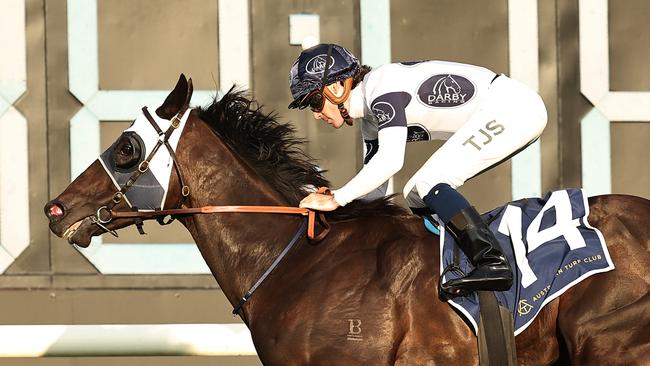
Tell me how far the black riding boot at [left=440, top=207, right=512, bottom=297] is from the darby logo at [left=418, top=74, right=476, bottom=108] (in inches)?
20.4

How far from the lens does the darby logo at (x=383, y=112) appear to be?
436 centimetres

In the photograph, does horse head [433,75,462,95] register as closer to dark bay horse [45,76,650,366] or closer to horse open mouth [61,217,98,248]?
dark bay horse [45,76,650,366]

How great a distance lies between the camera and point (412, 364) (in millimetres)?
4168

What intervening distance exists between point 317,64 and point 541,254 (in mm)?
1144

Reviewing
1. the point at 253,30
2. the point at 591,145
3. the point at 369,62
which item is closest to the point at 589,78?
the point at 591,145

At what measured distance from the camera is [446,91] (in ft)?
14.7

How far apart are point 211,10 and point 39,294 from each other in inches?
75.6

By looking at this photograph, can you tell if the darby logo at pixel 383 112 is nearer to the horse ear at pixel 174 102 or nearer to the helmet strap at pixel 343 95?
the helmet strap at pixel 343 95

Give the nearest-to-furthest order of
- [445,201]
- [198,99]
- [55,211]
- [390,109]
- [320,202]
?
1. [445,201]
2. [390,109]
3. [320,202]
4. [55,211]
5. [198,99]

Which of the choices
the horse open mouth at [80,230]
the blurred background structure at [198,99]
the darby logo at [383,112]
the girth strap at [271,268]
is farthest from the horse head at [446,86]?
the blurred background structure at [198,99]

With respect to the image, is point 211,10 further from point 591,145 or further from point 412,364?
point 412,364

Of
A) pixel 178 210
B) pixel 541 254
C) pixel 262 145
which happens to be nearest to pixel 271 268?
pixel 178 210

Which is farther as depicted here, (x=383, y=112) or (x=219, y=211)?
(x=219, y=211)

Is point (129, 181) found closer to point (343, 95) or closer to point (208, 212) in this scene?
point (208, 212)
